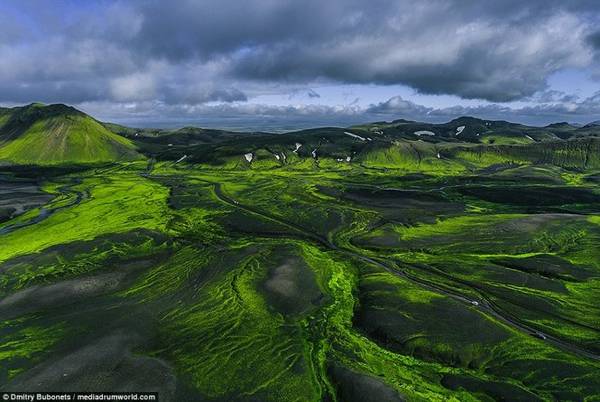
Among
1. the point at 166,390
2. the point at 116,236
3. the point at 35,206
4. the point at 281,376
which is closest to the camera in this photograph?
the point at 166,390

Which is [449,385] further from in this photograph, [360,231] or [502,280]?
[360,231]

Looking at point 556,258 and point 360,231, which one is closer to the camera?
point 556,258

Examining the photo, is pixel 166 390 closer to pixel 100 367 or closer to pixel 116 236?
pixel 100 367

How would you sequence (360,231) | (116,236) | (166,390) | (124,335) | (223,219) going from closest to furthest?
1. (166,390)
2. (124,335)
3. (116,236)
4. (360,231)
5. (223,219)

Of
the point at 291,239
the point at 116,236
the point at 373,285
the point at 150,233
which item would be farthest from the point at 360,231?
the point at 116,236

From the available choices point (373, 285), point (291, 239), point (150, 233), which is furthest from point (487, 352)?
point (150, 233)

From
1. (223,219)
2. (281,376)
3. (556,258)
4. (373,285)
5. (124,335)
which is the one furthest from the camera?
(223,219)

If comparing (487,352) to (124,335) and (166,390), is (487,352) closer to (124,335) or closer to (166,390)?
(166,390)

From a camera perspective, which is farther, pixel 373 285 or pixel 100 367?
pixel 373 285

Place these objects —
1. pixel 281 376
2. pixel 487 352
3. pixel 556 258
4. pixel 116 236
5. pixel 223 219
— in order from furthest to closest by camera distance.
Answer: pixel 223 219
pixel 116 236
pixel 556 258
pixel 487 352
pixel 281 376
